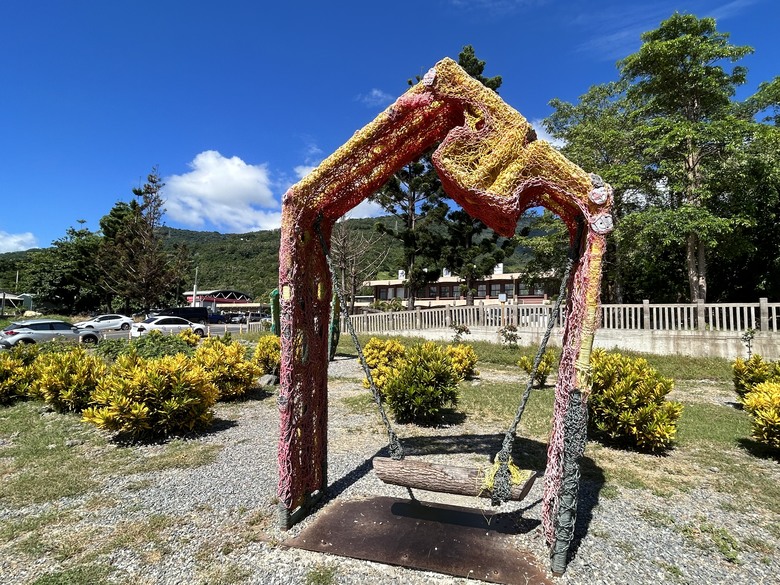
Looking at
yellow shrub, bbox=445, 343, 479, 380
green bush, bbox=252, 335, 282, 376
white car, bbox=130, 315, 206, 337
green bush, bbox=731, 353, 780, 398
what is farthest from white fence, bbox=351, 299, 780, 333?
white car, bbox=130, 315, 206, 337

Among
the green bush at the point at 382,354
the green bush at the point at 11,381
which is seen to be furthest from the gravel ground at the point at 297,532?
the green bush at the point at 11,381

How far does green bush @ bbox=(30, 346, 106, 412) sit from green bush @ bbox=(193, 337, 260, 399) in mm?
1522

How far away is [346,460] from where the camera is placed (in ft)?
16.1

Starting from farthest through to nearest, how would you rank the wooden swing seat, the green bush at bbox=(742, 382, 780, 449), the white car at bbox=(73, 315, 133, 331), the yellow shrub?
the white car at bbox=(73, 315, 133, 331)
the yellow shrub
the green bush at bbox=(742, 382, 780, 449)
the wooden swing seat

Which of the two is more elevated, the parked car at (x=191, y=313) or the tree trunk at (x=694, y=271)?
the tree trunk at (x=694, y=271)

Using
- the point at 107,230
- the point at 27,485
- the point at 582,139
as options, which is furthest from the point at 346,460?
the point at 107,230

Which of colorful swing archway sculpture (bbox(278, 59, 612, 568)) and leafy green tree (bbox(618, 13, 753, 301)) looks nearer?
colorful swing archway sculpture (bbox(278, 59, 612, 568))

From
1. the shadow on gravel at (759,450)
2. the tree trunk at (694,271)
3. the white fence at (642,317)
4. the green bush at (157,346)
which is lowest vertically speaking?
the shadow on gravel at (759,450)

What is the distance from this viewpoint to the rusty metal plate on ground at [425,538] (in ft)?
9.30

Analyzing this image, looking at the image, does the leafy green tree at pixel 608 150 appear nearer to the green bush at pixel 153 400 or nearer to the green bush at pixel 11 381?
the green bush at pixel 153 400

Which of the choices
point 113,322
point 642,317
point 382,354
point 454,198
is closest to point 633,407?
point 454,198

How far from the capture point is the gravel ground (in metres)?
2.76

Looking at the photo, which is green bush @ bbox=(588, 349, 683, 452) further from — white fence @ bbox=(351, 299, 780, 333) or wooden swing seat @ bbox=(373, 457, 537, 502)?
white fence @ bbox=(351, 299, 780, 333)

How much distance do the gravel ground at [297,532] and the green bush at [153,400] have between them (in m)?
1.22
